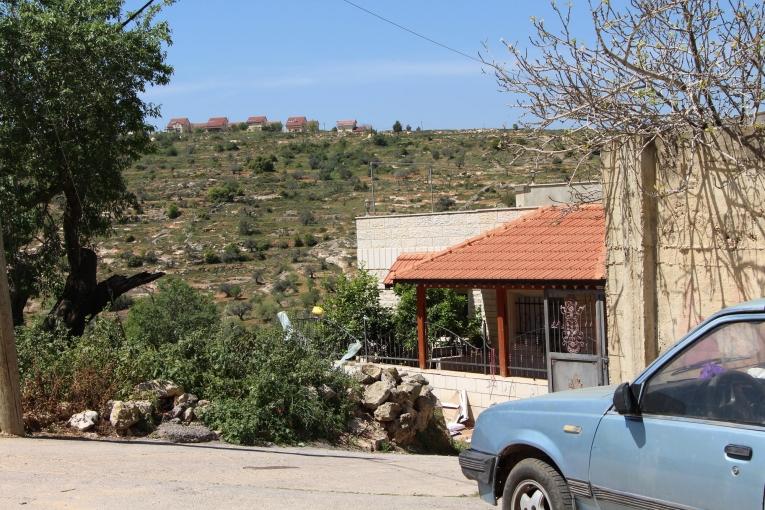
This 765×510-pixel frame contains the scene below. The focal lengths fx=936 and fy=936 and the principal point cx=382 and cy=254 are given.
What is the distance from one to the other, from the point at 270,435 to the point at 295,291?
24.6 meters

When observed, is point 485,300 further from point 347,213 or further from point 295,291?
point 347,213

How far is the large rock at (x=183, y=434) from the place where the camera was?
12.2 m

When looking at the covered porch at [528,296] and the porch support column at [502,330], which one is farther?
the porch support column at [502,330]

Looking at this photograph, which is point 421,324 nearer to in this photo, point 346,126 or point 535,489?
point 535,489

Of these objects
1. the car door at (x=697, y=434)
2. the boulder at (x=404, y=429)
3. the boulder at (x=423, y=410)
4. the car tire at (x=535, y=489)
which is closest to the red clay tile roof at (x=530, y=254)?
the boulder at (x=423, y=410)

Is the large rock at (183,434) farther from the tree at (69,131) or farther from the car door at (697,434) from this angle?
the car door at (697,434)

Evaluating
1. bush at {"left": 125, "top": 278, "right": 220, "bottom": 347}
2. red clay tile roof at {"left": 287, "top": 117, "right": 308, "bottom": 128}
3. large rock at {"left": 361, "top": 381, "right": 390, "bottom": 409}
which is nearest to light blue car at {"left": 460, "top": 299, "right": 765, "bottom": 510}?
large rock at {"left": 361, "top": 381, "right": 390, "bottom": 409}

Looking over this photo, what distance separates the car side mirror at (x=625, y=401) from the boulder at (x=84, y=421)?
8404 millimetres

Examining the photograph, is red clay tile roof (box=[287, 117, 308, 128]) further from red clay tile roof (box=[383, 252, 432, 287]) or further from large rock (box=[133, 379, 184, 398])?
large rock (box=[133, 379, 184, 398])

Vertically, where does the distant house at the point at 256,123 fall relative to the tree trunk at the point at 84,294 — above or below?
above

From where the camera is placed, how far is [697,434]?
17.2 ft

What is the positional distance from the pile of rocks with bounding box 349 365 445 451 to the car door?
8.64 metres

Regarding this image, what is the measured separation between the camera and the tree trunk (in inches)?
679

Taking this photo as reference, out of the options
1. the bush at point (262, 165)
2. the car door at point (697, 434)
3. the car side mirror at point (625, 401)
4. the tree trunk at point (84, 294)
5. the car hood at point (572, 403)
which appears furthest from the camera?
the bush at point (262, 165)
